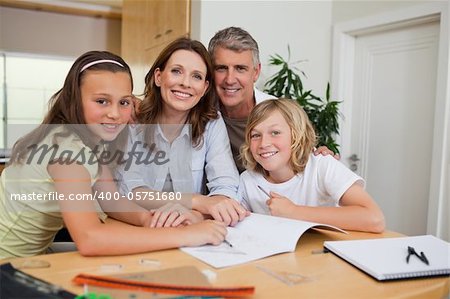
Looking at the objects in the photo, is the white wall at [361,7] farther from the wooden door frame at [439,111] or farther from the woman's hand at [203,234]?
the woman's hand at [203,234]

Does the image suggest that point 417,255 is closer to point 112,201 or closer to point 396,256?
point 396,256

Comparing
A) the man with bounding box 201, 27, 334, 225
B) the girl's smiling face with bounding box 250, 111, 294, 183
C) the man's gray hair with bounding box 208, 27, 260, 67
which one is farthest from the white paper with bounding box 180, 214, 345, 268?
the man's gray hair with bounding box 208, 27, 260, 67

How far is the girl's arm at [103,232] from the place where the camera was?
94 centimetres

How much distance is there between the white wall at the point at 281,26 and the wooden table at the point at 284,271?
2354 mm

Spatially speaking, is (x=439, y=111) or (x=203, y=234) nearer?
(x=203, y=234)

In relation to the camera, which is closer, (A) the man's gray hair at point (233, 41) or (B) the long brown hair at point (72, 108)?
(B) the long brown hair at point (72, 108)

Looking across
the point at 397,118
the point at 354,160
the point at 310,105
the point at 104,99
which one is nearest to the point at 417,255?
the point at 104,99

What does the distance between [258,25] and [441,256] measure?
8.65 feet

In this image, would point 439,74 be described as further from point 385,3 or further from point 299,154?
point 299,154

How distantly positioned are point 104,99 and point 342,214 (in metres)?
0.80

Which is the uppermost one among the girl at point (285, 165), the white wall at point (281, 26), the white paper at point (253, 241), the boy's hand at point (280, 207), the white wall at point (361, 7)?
the white wall at point (361, 7)

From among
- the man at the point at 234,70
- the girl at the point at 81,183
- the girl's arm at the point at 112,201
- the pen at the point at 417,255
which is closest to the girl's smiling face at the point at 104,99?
the girl at the point at 81,183

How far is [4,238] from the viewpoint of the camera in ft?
4.06

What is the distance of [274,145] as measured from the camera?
1510mm
